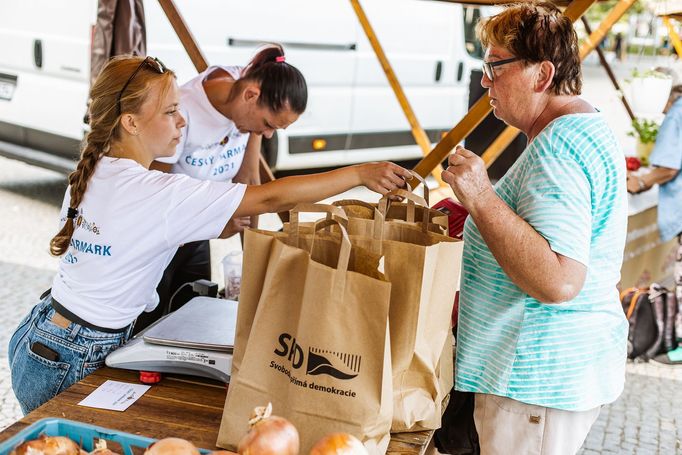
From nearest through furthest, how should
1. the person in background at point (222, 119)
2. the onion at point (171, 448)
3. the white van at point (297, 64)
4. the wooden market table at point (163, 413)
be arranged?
the onion at point (171, 448) → the wooden market table at point (163, 413) → the person in background at point (222, 119) → the white van at point (297, 64)

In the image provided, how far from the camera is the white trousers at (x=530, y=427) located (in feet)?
5.98

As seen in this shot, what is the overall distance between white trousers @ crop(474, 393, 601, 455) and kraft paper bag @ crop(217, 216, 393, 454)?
43 cm

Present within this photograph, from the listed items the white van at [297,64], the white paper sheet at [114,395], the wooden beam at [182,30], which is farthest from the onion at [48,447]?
the white van at [297,64]

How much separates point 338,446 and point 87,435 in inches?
17.6

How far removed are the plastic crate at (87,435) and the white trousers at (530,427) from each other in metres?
0.79

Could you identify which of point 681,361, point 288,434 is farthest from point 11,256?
point 288,434

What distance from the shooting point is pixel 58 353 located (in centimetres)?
197

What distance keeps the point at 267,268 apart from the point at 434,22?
21.6 feet

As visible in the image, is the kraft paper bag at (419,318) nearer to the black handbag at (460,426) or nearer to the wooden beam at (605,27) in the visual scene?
the black handbag at (460,426)

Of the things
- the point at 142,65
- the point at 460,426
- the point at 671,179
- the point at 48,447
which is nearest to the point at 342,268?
the point at 48,447

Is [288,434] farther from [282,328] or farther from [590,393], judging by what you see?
[590,393]

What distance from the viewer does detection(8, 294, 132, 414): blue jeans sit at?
197cm

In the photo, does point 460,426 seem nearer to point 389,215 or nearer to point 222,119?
point 389,215

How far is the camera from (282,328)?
1.54 m
